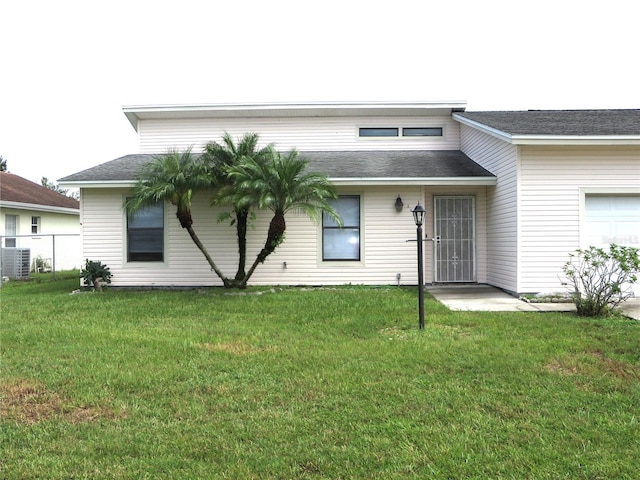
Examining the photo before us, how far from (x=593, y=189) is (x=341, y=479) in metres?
9.20

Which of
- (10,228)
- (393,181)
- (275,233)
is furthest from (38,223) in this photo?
(393,181)

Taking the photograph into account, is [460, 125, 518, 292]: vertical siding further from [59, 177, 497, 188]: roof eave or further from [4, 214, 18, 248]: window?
[4, 214, 18, 248]: window

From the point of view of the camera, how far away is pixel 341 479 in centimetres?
281

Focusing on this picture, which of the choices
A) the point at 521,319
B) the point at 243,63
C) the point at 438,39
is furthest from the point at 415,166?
the point at 243,63

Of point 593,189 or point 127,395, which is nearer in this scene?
point 127,395

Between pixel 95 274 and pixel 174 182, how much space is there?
3377mm

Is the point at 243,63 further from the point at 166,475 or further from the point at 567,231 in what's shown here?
the point at 166,475

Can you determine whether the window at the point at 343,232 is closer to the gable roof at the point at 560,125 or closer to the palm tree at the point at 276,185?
the palm tree at the point at 276,185

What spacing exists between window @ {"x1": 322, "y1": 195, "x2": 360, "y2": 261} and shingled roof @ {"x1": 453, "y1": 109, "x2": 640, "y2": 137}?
12.4 ft

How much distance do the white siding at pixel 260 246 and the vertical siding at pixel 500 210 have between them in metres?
1.87

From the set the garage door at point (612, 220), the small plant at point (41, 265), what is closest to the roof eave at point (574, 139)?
the garage door at point (612, 220)

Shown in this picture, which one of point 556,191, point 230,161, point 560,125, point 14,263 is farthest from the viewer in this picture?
point 14,263

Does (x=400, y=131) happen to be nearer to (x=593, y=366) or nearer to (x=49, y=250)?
(x=593, y=366)

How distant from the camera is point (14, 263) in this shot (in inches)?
618
